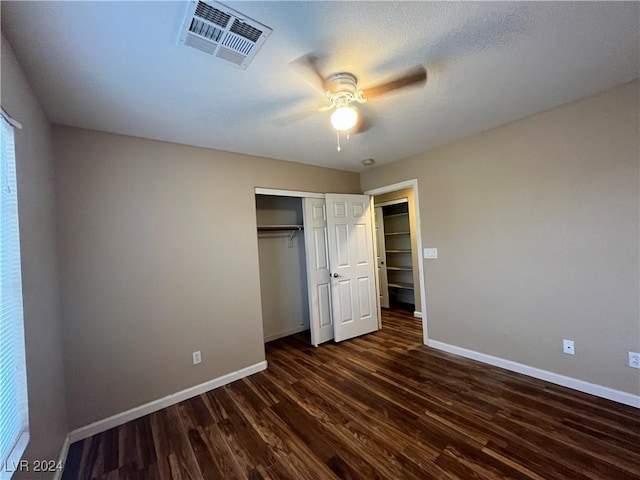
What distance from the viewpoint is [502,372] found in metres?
2.68

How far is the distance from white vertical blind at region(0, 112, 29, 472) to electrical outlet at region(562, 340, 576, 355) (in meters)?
3.64

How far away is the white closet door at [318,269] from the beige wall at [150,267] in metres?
0.81

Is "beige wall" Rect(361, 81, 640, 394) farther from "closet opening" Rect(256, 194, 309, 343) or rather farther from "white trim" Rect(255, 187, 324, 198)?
"closet opening" Rect(256, 194, 309, 343)

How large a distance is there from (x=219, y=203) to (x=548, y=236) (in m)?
3.18

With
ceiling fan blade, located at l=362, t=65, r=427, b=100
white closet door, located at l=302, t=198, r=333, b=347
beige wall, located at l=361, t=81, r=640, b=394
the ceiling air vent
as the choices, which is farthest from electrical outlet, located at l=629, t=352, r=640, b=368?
the ceiling air vent

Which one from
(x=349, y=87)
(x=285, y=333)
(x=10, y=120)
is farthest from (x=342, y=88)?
(x=285, y=333)

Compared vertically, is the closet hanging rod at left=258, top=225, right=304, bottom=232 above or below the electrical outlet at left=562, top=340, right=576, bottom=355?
above

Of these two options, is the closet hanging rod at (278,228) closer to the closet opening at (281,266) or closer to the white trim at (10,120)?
the closet opening at (281,266)

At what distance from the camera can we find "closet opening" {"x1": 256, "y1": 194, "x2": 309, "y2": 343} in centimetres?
393

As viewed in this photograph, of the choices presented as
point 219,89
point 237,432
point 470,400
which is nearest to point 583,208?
point 470,400

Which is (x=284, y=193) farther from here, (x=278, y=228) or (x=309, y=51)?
(x=309, y=51)

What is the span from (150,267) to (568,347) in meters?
3.77

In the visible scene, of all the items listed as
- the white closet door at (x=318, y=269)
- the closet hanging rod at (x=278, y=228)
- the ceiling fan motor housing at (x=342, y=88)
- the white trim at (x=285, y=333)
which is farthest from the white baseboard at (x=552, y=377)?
the ceiling fan motor housing at (x=342, y=88)

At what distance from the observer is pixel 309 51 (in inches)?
58.0
